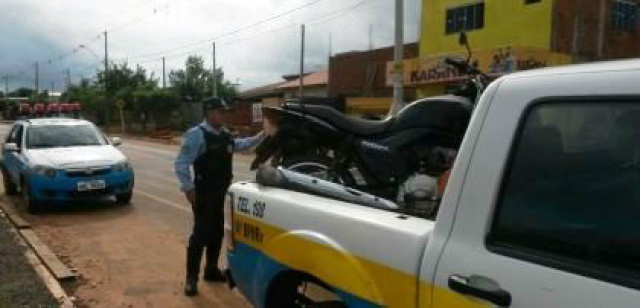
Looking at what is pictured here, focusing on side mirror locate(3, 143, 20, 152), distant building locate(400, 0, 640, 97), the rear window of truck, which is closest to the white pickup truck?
the rear window of truck

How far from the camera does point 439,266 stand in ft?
8.20

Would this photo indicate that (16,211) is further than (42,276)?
Yes

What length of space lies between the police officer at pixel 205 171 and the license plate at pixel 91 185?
5.20m

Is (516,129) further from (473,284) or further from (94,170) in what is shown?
(94,170)

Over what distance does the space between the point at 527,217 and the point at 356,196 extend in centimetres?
132

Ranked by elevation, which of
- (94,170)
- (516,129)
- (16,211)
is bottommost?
(16,211)

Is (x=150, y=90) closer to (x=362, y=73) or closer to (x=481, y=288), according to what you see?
(x=362, y=73)

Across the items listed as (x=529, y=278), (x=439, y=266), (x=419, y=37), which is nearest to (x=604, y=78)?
(x=529, y=278)

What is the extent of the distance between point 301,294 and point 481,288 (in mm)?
1501

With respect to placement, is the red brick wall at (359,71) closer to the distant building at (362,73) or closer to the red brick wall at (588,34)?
the distant building at (362,73)

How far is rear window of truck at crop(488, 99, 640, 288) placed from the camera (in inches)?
79.9

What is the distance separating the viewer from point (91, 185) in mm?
11133

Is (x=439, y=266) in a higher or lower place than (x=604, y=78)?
lower

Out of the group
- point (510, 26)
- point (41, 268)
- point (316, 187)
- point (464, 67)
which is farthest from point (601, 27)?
point (316, 187)
